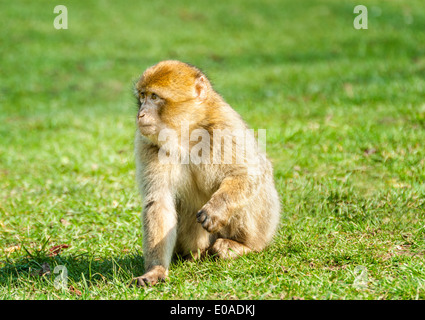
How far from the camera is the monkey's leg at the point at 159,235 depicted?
13.3 feet

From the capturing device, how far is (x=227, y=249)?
4258mm

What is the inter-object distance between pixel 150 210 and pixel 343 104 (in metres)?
4.96

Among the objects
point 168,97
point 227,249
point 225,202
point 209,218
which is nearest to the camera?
point 209,218

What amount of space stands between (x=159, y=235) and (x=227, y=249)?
1.68ft

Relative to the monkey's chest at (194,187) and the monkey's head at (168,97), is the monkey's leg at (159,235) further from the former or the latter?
the monkey's head at (168,97)

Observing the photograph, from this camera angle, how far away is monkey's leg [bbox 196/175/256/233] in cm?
385

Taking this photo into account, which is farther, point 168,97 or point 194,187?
point 194,187

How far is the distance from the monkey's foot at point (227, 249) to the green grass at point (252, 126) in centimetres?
8

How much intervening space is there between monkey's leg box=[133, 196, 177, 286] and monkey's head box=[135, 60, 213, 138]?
53 centimetres

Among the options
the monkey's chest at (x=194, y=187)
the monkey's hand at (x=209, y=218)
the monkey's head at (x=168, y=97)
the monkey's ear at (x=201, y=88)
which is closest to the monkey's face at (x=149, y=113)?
the monkey's head at (x=168, y=97)

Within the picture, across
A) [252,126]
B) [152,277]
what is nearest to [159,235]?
[152,277]

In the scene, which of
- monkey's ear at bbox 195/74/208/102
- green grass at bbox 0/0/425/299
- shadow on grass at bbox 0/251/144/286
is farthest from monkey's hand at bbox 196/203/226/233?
monkey's ear at bbox 195/74/208/102

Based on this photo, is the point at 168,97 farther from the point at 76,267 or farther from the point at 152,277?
the point at 76,267

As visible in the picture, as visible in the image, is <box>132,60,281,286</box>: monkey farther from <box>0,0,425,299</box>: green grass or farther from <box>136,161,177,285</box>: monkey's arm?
<box>0,0,425,299</box>: green grass
